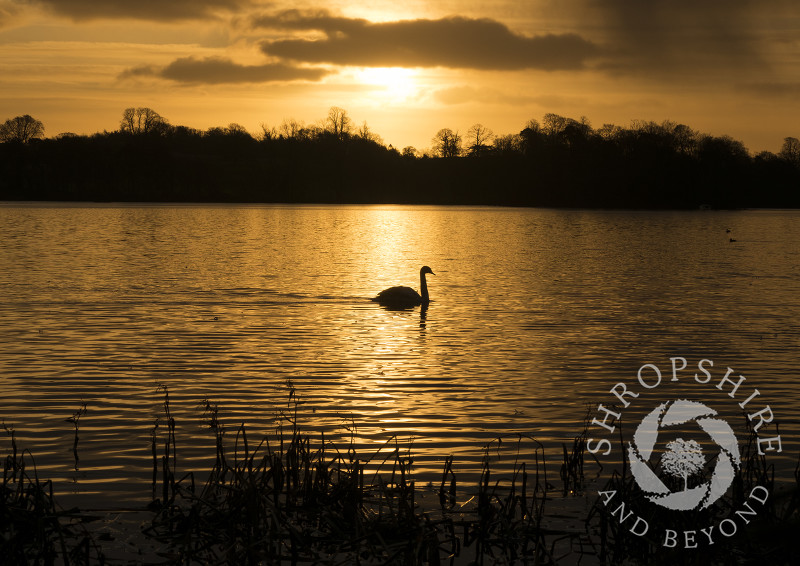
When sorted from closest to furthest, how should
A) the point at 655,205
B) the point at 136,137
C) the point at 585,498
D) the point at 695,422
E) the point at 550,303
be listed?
the point at 585,498
the point at 695,422
the point at 550,303
the point at 655,205
the point at 136,137

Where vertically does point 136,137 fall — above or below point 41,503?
above

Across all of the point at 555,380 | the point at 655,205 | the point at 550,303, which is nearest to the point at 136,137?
the point at 655,205

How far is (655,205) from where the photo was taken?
5541 inches

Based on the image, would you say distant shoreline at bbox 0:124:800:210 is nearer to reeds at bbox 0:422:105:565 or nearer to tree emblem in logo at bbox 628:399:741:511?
tree emblem in logo at bbox 628:399:741:511

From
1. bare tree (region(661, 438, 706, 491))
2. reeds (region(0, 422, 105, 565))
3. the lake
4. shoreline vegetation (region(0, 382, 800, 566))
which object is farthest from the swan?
reeds (region(0, 422, 105, 565))

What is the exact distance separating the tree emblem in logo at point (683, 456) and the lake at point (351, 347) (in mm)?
721

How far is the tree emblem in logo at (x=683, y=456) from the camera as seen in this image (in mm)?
7568

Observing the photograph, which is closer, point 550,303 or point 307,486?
point 307,486

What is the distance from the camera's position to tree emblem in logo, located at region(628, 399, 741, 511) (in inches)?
298

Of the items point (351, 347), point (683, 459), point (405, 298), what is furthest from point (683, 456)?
point (405, 298)

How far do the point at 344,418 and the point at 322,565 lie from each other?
502cm

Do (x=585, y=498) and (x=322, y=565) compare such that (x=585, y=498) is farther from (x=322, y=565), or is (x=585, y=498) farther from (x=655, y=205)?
(x=655, y=205)

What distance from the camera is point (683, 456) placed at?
9180 millimetres

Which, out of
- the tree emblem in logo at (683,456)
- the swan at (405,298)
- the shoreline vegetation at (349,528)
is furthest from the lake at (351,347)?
the shoreline vegetation at (349,528)
